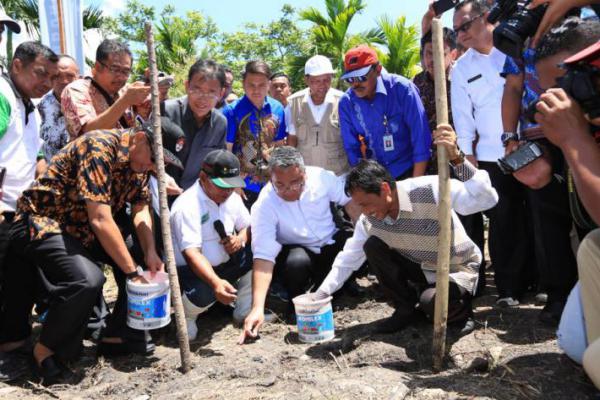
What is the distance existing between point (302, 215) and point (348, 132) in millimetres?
785

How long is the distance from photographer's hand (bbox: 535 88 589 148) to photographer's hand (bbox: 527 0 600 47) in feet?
2.88

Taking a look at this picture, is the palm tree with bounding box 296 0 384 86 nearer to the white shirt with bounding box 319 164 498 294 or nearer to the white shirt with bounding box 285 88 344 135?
the white shirt with bounding box 285 88 344 135

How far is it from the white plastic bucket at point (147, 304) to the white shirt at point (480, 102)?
2.23 m

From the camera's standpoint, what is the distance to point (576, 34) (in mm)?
2320

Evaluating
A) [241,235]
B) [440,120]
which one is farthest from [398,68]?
[440,120]

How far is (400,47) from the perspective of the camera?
14969 millimetres

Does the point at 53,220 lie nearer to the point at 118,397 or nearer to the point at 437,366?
the point at 118,397

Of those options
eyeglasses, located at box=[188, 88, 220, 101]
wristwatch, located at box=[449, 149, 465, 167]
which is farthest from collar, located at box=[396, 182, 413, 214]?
eyeglasses, located at box=[188, 88, 220, 101]

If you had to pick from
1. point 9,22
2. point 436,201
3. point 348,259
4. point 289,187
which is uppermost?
point 9,22

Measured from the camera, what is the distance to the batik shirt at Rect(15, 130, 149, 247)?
2902mm

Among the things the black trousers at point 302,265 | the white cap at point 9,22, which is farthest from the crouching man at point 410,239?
the white cap at point 9,22

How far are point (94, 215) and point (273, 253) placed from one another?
123cm

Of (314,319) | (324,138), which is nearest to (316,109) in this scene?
(324,138)

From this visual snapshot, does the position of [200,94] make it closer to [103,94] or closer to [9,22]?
[103,94]
